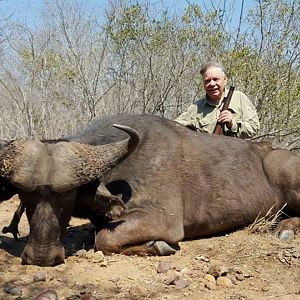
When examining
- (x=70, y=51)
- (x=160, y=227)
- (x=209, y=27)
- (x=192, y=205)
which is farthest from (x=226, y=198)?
(x=70, y=51)

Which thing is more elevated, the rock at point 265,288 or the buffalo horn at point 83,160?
the buffalo horn at point 83,160

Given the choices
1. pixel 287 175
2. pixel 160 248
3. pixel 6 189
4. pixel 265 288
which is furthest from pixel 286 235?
pixel 6 189

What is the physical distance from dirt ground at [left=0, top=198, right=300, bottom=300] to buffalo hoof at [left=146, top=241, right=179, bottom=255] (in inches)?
2.9

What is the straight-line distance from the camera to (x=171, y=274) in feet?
15.2

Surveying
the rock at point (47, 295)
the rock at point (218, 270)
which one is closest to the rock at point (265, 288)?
the rock at point (218, 270)

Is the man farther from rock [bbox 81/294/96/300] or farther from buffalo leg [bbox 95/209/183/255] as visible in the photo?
rock [bbox 81/294/96/300]

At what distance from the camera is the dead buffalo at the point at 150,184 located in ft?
15.8

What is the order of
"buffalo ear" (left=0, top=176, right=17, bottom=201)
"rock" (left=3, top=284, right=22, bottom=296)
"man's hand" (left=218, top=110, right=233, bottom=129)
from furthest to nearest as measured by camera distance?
"man's hand" (left=218, top=110, right=233, bottom=129)
"buffalo ear" (left=0, top=176, right=17, bottom=201)
"rock" (left=3, top=284, right=22, bottom=296)

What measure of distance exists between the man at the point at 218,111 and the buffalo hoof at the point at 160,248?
2.70 meters

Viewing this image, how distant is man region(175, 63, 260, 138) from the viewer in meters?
7.76

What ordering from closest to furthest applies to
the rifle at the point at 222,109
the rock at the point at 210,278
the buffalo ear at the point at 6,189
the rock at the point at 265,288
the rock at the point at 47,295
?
1. the rock at the point at 47,295
2. the rock at the point at 265,288
3. the rock at the point at 210,278
4. the buffalo ear at the point at 6,189
5. the rifle at the point at 222,109

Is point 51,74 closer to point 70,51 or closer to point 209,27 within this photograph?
point 70,51

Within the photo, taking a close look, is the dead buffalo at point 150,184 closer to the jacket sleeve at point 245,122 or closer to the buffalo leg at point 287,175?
the buffalo leg at point 287,175

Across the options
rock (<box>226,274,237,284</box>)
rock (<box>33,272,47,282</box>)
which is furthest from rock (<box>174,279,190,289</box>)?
rock (<box>33,272,47,282</box>)
